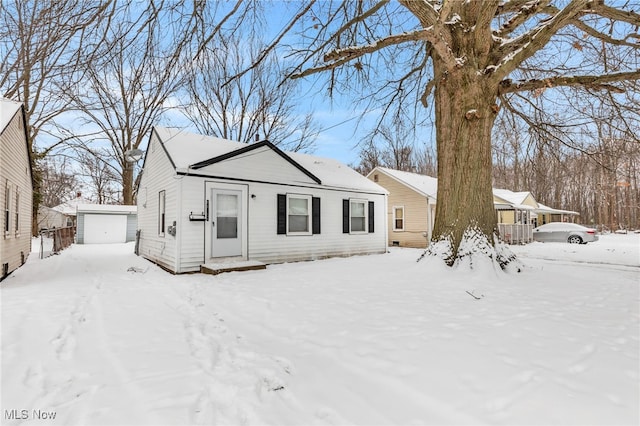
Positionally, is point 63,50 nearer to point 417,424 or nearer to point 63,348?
point 63,348

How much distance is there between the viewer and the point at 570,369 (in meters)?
2.47

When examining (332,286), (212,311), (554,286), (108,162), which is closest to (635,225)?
(554,286)

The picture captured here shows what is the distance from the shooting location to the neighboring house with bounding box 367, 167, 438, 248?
16094 millimetres

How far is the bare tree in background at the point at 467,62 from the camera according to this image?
587 centimetres

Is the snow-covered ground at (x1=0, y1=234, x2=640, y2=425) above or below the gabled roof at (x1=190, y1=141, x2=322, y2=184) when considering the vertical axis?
below

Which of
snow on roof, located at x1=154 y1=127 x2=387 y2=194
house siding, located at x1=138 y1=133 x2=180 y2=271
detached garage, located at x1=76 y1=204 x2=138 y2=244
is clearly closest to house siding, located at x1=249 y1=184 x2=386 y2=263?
snow on roof, located at x1=154 y1=127 x2=387 y2=194

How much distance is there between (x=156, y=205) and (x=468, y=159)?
8640mm

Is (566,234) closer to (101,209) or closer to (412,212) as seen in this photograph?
(412,212)

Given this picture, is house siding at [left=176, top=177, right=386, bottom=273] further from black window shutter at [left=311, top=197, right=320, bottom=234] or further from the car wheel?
the car wheel

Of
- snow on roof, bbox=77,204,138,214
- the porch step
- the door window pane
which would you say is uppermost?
snow on roof, bbox=77,204,138,214

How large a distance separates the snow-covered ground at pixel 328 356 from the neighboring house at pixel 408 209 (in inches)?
420

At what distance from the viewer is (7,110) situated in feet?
23.2

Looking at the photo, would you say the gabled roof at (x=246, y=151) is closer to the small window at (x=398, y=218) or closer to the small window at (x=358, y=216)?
the small window at (x=358, y=216)

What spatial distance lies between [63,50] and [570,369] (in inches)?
219
